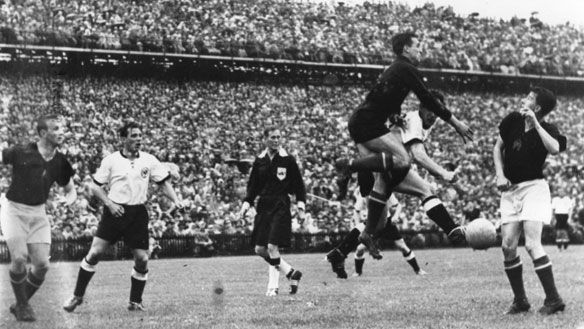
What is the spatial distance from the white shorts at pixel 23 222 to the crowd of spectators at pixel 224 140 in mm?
17606

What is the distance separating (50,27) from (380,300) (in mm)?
31473

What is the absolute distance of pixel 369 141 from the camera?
9.76m

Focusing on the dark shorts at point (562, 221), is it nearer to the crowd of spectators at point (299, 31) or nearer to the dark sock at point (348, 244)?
the crowd of spectators at point (299, 31)

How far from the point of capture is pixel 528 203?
9859 millimetres

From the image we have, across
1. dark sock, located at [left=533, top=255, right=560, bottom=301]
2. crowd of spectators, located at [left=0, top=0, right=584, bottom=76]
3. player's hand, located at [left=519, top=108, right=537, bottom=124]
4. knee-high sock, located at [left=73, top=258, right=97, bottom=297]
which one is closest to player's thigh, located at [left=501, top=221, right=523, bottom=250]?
dark sock, located at [left=533, top=255, right=560, bottom=301]

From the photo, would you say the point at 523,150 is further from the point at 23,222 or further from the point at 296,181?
the point at 23,222

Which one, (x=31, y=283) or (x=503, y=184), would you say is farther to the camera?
(x=31, y=283)

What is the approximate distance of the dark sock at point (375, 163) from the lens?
31.4 feet

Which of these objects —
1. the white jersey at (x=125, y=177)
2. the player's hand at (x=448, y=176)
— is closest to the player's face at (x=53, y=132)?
the white jersey at (x=125, y=177)

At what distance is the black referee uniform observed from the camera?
1415 centimetres

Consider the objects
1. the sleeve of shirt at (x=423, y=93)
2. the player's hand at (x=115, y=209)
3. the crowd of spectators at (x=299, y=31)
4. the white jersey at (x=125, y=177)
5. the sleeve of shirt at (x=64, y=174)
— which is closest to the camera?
the sleeve of shirt at (x=423, y=93)

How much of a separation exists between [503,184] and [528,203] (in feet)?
Answer: 1.11

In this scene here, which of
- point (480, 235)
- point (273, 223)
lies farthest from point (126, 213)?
point (480, 235)

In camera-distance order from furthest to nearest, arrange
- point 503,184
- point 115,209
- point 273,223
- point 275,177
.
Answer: point 275,177, point 273,223, point 115,209, point 503,184
